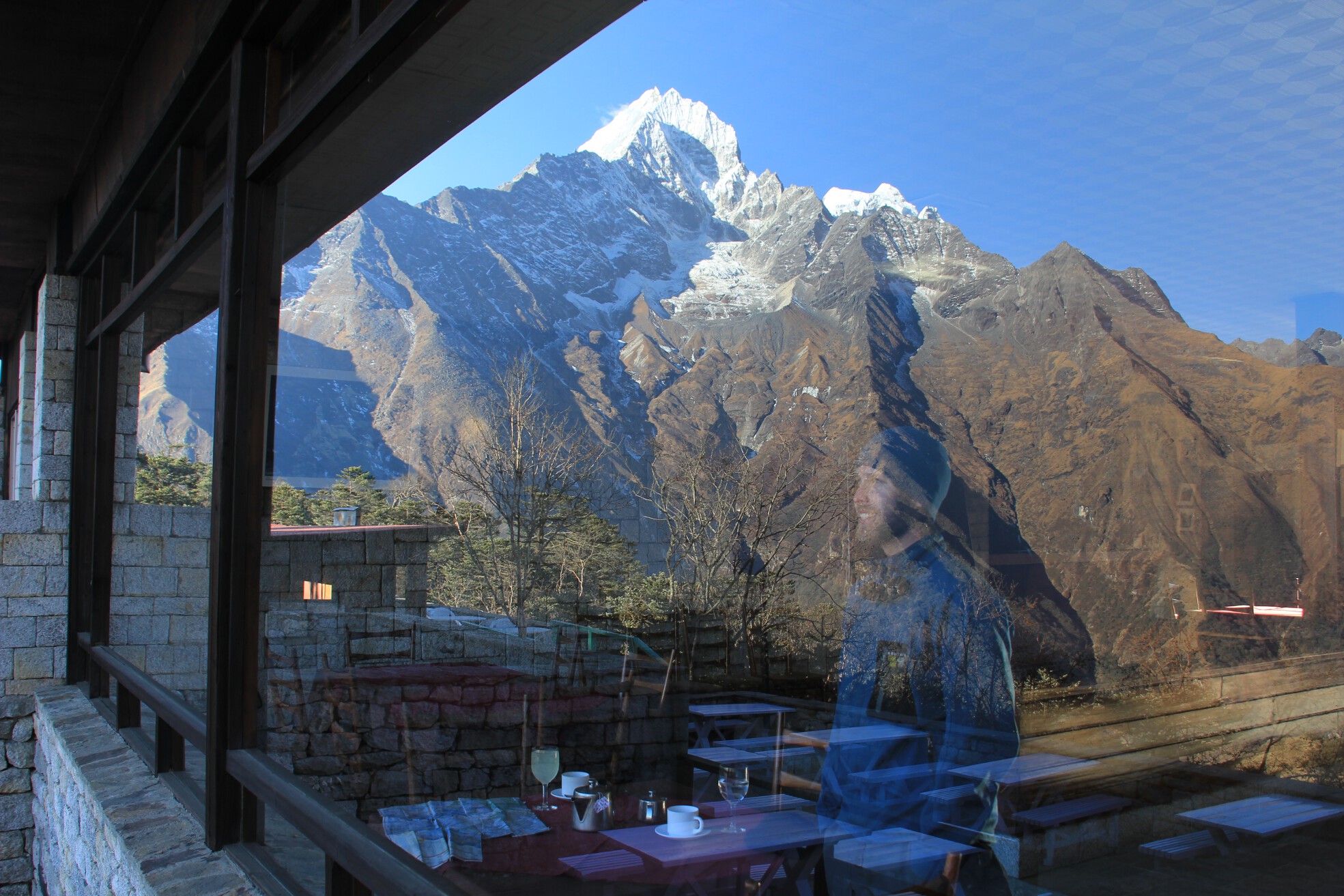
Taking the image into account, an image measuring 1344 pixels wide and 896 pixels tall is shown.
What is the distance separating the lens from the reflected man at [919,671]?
1712mm

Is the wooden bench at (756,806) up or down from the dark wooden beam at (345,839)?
down

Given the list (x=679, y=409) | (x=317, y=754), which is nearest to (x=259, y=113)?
(x=317, y=754)

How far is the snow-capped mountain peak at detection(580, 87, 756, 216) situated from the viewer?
2607 mm

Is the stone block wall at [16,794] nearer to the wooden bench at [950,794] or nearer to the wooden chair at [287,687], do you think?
the wooden chair at [287,687]

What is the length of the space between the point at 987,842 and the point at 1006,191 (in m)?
1.75

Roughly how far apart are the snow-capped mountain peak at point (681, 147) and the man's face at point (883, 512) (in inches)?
48.3

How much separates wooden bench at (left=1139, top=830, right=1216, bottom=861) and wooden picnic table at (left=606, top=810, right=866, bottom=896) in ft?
5.95

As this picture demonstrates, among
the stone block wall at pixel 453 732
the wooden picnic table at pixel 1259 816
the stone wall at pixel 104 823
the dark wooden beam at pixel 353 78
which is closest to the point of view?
the dark wooden beam at pixel 353 78

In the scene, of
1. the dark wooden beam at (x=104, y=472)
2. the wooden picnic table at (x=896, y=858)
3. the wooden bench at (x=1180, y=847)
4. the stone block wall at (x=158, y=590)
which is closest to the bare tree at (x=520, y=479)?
the stone block wall at (x=158, y=590)

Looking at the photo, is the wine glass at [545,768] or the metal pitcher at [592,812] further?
the wine glass at [545,768]

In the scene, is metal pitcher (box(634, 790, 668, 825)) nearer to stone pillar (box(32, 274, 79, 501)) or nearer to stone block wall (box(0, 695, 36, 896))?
stone block wall (box(0, 695, 36, 896))

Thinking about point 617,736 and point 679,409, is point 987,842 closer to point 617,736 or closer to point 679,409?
point 617,736

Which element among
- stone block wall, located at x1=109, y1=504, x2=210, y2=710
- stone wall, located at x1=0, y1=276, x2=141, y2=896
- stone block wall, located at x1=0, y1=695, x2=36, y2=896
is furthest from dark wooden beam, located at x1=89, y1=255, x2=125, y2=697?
stone block wall, located at x1=109, y1=504, x2=210, y2=710

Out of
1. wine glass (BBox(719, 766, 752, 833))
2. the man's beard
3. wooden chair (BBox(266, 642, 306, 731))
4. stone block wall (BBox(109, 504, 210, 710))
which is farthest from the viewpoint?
stone block wall (BBox(109, 504, 210, 710))
